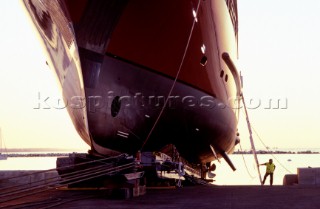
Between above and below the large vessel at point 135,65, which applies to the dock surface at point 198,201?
below

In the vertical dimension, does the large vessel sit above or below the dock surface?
above

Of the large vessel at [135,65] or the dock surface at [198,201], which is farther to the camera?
the large vessel at [135,65]

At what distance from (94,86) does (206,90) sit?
12.2 ft

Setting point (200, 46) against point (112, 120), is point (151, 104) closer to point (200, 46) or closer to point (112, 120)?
point (112, 120)

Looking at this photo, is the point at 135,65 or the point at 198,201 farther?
the point at 135,65

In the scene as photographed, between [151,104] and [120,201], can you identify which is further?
[151,104]

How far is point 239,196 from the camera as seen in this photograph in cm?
798

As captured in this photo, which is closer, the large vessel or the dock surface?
the dock surface

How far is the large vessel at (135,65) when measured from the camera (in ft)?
29.6

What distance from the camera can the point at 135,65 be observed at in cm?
968

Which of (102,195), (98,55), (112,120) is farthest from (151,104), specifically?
(102,195)

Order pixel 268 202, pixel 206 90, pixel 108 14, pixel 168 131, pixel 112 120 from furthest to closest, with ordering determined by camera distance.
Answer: pixel 206 90 < pixel 168 131 < pixel 112 120 < pixel 108 14 < pixel 268 202

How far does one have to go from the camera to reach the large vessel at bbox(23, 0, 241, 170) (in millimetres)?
9008

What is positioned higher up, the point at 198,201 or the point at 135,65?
the point at 135,65
